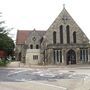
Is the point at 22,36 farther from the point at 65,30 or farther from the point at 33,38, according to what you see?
the point at 65,30

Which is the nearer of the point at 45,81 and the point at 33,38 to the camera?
the point at 45,81

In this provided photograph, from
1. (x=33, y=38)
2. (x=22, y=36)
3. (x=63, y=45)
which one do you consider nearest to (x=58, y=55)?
(x=63, y=45)

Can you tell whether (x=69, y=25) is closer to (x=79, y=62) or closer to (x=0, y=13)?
(x=79, y=62)

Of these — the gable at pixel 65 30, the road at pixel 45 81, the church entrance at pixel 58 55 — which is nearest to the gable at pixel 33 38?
the gable at pixel 65 30

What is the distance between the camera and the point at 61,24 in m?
66.4

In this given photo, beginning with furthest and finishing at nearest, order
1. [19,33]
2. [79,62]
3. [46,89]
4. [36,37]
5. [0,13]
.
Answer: [19,33] → [36,37] → [79,62] → [0,13] → [46,89]

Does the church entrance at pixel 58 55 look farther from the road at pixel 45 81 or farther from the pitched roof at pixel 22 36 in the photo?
the road at pixel 45 81

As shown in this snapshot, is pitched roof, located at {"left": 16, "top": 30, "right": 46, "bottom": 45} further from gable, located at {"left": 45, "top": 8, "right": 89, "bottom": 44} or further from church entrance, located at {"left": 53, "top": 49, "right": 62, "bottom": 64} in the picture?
church entrance, located at {"left": 53, "top": 49, "right": 62, "bottom": 64}

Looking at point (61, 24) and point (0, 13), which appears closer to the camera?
point (0, 13)

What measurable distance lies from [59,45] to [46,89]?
147 feet

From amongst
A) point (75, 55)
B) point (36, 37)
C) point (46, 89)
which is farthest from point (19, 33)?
point (46, 89)

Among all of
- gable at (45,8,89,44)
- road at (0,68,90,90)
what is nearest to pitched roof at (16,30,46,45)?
gable at (45,8,89,44)

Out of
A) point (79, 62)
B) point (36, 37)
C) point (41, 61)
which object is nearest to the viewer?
point (79, 62)

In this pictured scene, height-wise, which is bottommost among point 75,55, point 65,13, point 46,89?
point 46,89
